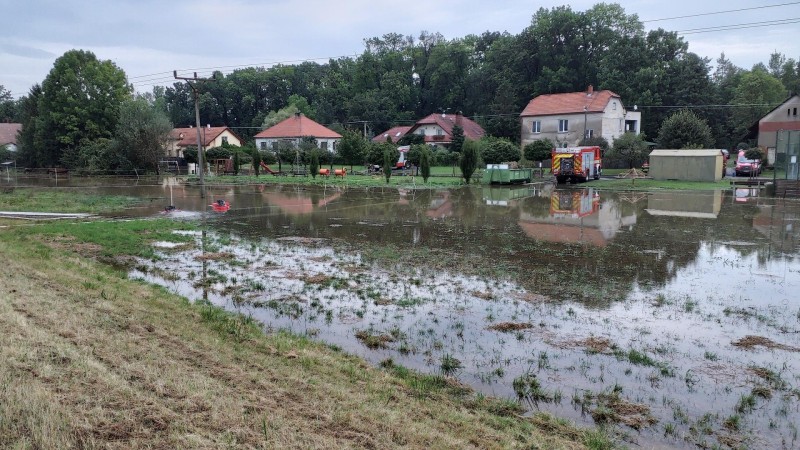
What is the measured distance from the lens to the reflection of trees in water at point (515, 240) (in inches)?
428

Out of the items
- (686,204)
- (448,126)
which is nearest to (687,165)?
(686,204)

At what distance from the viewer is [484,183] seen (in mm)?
38719

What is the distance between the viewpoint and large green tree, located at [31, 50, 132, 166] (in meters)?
58.8

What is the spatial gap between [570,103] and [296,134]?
31707 millimetres

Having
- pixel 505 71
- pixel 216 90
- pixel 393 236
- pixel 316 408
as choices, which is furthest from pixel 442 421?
pixel 216 90

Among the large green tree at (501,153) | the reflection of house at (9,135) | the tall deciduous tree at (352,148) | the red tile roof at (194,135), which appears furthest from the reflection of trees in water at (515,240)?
the reflection of house at (9,135)

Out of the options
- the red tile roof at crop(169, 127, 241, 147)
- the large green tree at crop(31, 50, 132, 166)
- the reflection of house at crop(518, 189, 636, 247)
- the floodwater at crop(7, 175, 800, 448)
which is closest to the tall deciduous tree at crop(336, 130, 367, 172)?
the red tile roof at crop(169, 127, 241, 147)

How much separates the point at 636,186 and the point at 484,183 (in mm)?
10085

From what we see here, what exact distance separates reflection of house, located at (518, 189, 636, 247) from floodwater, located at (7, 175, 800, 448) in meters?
0.20

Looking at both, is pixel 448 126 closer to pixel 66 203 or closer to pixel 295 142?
pixel 295 142

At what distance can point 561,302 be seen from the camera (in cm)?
905

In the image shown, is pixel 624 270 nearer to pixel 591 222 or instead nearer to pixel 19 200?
pixel 591 222

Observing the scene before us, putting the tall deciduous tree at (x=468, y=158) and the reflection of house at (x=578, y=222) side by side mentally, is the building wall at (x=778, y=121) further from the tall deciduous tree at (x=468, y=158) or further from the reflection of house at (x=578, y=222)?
the reflection of house at (x=578, y=222)

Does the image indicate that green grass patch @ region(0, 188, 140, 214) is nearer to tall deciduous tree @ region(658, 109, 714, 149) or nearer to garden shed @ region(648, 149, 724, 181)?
garden shed @ region(648, 149, 724, 181)
